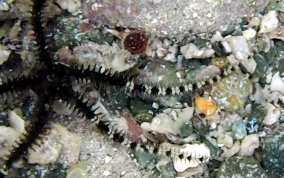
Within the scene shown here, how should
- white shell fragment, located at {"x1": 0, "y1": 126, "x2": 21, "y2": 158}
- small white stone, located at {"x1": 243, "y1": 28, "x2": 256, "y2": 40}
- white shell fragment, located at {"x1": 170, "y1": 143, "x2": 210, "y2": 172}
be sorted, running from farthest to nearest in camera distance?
small white stone, located at {"x1": 243, "y1": 28, "x2": 256, "y2": 40} < white shell fragment, located at {"x1": 170, "y1": 143, "x2": 210, "y2": 172} < white shell fragment, located at {"x1": 0, "y1": 126, "x2": 21, "y2": 158}

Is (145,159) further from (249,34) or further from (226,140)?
(249,34)

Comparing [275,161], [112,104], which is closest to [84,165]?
[112,104]

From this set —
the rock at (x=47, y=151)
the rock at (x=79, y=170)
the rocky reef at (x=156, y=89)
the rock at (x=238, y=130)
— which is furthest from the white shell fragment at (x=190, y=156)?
the rock at (x=47, y=151)

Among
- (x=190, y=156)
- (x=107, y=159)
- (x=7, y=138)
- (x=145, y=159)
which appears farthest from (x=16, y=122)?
(x=190, y=156)

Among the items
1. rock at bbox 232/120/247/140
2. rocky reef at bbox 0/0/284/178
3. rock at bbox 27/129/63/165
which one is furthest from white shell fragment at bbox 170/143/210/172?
rock at bbox 27/129/63/165

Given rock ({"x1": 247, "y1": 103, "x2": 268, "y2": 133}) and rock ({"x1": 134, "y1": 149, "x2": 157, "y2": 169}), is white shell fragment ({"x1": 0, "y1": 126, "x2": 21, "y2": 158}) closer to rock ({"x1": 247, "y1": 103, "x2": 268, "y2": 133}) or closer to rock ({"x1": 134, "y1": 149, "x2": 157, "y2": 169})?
rock ({"x1": 134, "y1": 149, "x2": 157, "y2": 169})

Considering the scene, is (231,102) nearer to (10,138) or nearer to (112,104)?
(112,104)
